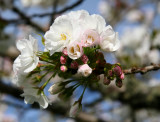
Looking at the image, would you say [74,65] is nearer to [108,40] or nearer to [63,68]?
[63,68]

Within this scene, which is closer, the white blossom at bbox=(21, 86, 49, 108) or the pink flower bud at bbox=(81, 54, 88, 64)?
the pink flower bud at bbox=(81, 54, 88, 64)

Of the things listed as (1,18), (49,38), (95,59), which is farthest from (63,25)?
(1,18)

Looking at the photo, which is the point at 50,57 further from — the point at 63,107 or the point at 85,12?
the point at 63,107

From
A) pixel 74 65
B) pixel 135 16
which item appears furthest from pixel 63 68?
pixel 135 16

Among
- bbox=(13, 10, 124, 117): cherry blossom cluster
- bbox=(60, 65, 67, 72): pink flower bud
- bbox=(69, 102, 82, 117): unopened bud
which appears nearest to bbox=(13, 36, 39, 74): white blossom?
bbox=(13, 10, 124, 117): cherry blossom cluster

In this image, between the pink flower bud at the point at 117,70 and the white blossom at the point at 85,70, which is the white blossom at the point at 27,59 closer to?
the white blossom at the point at 85,70

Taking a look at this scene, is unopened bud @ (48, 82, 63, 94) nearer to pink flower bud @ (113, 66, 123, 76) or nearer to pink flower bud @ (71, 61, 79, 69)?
pink flower bud @ (71, 61, 79, 69)

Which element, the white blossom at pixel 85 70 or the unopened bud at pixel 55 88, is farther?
the unopened bud at pixel 55 88

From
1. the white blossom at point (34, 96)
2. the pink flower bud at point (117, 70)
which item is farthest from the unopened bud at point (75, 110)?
the pink flower bud at point (117, 70)
